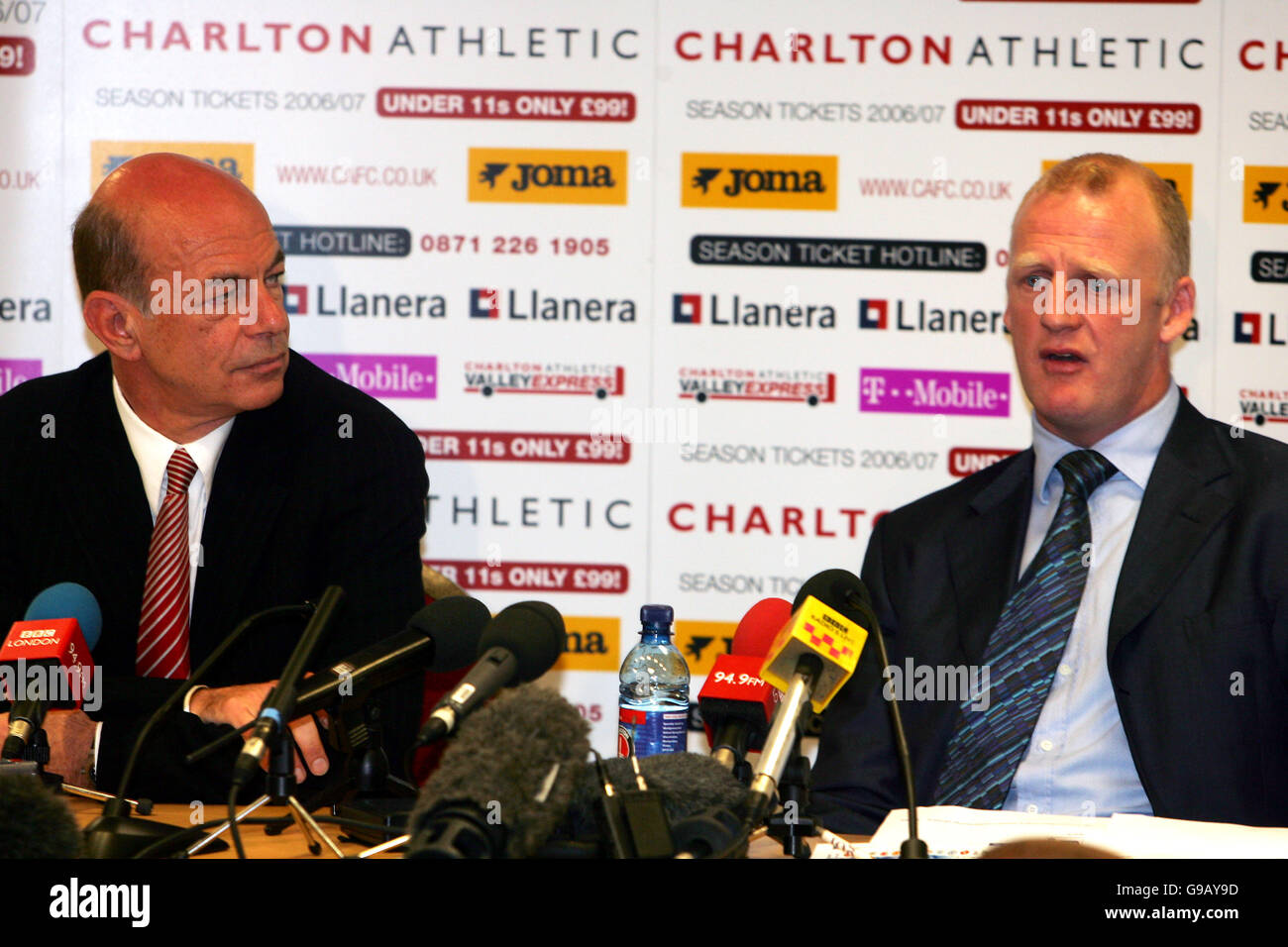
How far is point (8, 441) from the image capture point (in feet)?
9.89

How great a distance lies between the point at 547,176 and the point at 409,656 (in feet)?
8.47

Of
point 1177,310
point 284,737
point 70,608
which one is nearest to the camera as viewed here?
point 284,737

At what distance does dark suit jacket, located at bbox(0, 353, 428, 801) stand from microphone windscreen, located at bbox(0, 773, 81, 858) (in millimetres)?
1300

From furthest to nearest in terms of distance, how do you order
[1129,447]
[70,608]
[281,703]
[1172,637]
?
[1129,447] < [1172,637] < [70,608] < [281,703]

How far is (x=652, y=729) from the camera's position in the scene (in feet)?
8.05

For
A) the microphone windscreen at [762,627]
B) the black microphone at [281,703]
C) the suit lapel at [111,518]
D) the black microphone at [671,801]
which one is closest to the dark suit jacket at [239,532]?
the suit lapel at [111,518]

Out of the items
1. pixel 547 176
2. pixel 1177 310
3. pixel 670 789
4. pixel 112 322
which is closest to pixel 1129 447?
pixel 1177 310

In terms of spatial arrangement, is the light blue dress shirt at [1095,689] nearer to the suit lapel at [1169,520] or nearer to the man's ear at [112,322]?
the suit lapel at [1169,520]

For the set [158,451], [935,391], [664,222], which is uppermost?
[664,222]

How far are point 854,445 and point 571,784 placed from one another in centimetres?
270

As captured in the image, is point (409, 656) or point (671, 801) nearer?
point (671, 801)

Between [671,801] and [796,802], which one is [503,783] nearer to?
[671,801]

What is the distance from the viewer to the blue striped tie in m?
2.48
